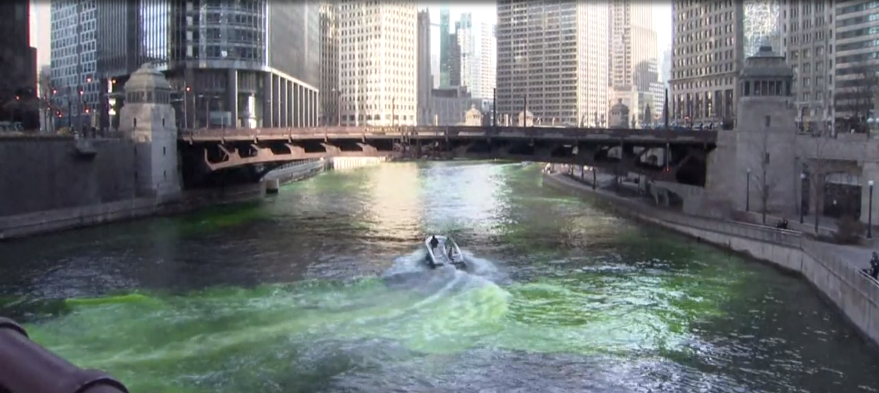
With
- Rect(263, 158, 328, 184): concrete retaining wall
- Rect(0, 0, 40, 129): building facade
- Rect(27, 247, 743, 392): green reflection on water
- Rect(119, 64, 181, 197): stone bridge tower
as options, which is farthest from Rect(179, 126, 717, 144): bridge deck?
Rect(263, 158, 328, 184): concrete retaining wall

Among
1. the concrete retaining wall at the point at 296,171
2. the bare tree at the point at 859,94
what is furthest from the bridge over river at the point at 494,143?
the bare tree at the point at 859,94

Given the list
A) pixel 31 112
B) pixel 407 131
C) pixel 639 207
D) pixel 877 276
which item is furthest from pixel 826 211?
pixel 31 112

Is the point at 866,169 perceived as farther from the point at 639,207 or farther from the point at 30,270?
the point at 30,270

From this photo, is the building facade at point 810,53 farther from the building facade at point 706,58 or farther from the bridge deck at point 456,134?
the bridge deck at point 456,134

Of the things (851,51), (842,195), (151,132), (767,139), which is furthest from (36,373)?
(851,51)

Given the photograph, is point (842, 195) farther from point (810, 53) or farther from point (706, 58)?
point (706, 58)
